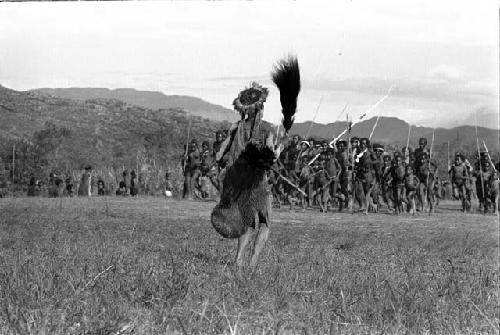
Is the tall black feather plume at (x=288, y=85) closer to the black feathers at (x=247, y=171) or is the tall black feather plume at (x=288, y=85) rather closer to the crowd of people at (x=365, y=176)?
the black feathers at (x=247, y=171)

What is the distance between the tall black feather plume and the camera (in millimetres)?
8133

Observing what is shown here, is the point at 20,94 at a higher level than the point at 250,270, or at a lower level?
higher

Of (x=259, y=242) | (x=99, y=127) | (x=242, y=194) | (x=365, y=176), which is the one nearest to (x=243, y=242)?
(x=259, y=242)

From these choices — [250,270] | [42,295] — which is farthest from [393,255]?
[42,295]

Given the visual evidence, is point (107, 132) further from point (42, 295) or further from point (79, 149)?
point (42, 295)

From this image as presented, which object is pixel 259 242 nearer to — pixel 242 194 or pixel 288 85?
pixel 242 194

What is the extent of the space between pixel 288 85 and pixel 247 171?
1.06 m

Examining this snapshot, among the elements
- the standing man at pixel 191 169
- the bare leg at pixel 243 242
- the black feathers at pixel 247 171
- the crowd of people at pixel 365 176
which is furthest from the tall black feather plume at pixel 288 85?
the standing man at pixel 191 169

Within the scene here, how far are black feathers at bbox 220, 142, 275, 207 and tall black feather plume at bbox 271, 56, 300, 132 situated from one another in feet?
1.09

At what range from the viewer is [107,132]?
2227 inches

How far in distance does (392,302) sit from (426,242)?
701cm

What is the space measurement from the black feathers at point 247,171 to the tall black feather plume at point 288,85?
333 millimetres

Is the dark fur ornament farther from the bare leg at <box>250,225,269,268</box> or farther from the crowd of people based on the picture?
the crowd of people

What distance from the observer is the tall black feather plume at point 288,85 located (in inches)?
320
